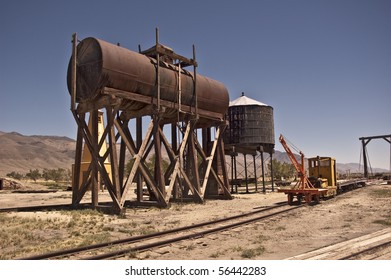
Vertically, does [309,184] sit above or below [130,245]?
above

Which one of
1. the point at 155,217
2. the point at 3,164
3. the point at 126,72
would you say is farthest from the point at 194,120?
the point at 3,164

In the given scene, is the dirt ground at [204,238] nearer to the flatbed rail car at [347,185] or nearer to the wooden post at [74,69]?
the wooden post at [74,69]

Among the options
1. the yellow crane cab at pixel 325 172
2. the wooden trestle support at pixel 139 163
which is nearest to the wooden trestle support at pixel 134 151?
the wooden trestle support at pixel 139 163

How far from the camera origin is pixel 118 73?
16.2 metres

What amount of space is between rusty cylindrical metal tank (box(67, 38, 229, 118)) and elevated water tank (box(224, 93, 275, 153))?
37.8ft

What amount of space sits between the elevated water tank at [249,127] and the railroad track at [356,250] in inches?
854

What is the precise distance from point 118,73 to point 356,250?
12.7 meters

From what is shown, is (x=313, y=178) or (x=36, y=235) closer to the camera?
(x=36, y=235)

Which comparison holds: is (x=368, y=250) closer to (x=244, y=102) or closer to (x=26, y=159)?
(x=244, y=102)

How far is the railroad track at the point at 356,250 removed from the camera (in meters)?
7.12

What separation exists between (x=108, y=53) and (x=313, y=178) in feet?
49.9

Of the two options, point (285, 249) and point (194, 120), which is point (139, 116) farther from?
point (285, 249)

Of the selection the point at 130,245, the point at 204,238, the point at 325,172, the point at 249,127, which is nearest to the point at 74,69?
the point at 130,245
